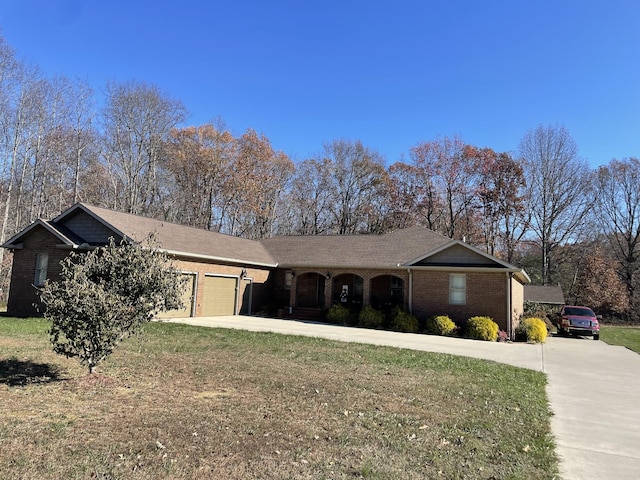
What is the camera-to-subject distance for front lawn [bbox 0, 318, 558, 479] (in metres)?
4.01

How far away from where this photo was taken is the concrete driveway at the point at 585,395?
15.4ft

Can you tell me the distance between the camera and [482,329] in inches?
679

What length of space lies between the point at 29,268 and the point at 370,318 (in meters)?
15.3

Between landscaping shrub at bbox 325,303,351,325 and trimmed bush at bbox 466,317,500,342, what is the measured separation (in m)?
5.73

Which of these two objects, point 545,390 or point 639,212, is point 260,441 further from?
point 639,212

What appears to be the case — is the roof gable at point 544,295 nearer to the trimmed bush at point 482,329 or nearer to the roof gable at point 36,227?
the trimmed bush at point 482,329

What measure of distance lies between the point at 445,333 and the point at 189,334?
10.6 metres

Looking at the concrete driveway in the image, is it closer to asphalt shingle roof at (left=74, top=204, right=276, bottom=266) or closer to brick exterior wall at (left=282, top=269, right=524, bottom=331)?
brick exterior wall at (left=282, top=269, right=524, bottom=331)

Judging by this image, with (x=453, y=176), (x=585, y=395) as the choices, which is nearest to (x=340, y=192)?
(x=453, y=176)

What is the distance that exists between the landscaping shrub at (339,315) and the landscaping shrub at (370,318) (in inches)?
29.2

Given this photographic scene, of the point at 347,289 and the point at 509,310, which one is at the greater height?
the point at 347,289

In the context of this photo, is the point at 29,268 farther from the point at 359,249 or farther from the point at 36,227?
the point at 359,249

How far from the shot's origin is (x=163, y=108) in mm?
32906

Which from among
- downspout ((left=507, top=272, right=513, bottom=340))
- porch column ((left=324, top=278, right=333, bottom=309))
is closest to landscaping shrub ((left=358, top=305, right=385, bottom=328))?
porch column ((left=324, top=278, right=333, bottom=309))
